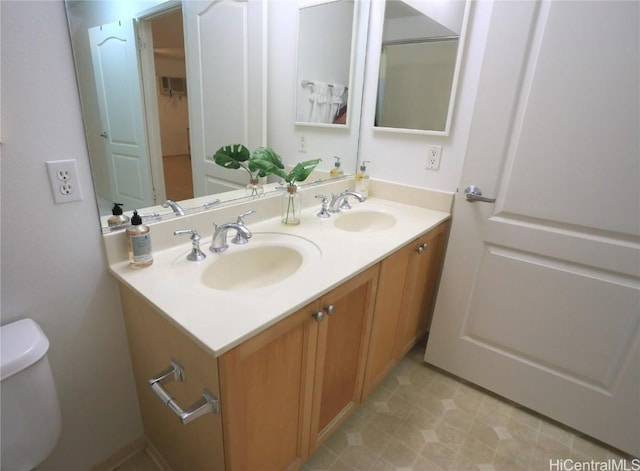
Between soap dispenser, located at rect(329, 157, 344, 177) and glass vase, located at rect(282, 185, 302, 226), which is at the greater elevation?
soap dispenser, located at rect(329, 157, 344, 177)

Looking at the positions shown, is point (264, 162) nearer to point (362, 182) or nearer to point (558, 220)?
point (362, 182)

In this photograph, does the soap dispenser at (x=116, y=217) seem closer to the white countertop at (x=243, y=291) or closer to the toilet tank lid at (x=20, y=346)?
the white countertop at (x=243, y=291)

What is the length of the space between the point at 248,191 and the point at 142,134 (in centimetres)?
45

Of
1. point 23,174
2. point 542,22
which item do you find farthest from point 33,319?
point 542,22

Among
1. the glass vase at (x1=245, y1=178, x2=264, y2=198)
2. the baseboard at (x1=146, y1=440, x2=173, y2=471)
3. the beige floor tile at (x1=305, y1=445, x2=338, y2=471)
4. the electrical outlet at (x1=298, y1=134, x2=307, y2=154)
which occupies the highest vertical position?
the electrical outlet at (x1=298, y1=134, x2=307, y2=154)

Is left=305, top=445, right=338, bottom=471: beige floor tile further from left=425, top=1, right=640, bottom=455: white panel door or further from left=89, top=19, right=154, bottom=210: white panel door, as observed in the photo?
left=89, top=19, right=154, bottom=210: white panel door

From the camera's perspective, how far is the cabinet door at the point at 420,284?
1.48 m

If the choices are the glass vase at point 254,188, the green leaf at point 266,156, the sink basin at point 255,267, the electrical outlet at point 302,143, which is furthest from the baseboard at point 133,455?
the electrical outlet at point 302,143

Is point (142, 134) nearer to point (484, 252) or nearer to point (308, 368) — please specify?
point (308, 368)

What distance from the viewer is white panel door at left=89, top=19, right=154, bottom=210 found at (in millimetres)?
894

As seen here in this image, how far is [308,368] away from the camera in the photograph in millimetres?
980

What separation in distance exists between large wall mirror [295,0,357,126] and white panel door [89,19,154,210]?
78 cm

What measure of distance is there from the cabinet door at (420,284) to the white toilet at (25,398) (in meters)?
1.25

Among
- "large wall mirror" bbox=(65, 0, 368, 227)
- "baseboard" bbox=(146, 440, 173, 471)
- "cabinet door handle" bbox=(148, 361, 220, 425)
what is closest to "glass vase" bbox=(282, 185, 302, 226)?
"large wall mirror" bbox=(65, 0, 368, 227)
